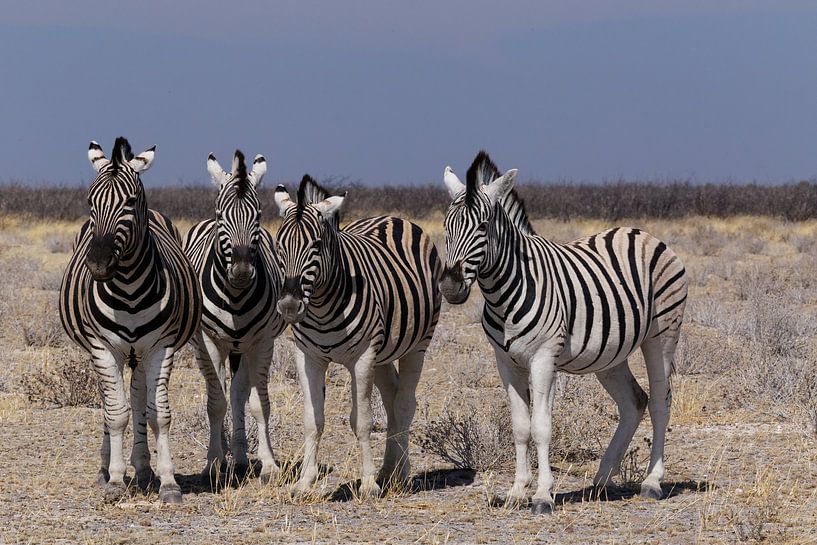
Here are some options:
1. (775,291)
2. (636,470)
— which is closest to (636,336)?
(636,470)

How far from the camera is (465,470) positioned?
8164 millimetres

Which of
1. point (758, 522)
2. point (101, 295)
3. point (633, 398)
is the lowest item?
point (758, 522)

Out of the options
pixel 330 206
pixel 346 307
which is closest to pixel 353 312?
pixel 346 307

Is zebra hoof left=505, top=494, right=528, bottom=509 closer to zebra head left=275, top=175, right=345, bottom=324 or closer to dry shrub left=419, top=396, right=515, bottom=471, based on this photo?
dry shrub left=419, top=396, right=515, bottom=471

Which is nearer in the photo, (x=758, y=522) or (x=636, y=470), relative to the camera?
(x=758, y=522)

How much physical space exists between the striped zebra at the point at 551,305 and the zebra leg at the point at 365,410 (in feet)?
2.61

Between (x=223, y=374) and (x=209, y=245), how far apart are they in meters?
0.92

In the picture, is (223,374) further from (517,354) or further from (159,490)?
(517,354)

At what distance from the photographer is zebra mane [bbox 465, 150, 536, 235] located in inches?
255

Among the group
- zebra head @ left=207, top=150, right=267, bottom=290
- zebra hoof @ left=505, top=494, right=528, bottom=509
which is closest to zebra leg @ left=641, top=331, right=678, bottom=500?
zebra hoof @ left=505, top=494, right=528, bottom=509

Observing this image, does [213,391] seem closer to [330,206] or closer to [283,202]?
[283,202]

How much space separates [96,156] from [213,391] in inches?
69.7

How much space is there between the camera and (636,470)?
25.5 feet

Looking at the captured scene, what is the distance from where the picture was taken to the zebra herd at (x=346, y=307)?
653 cm
